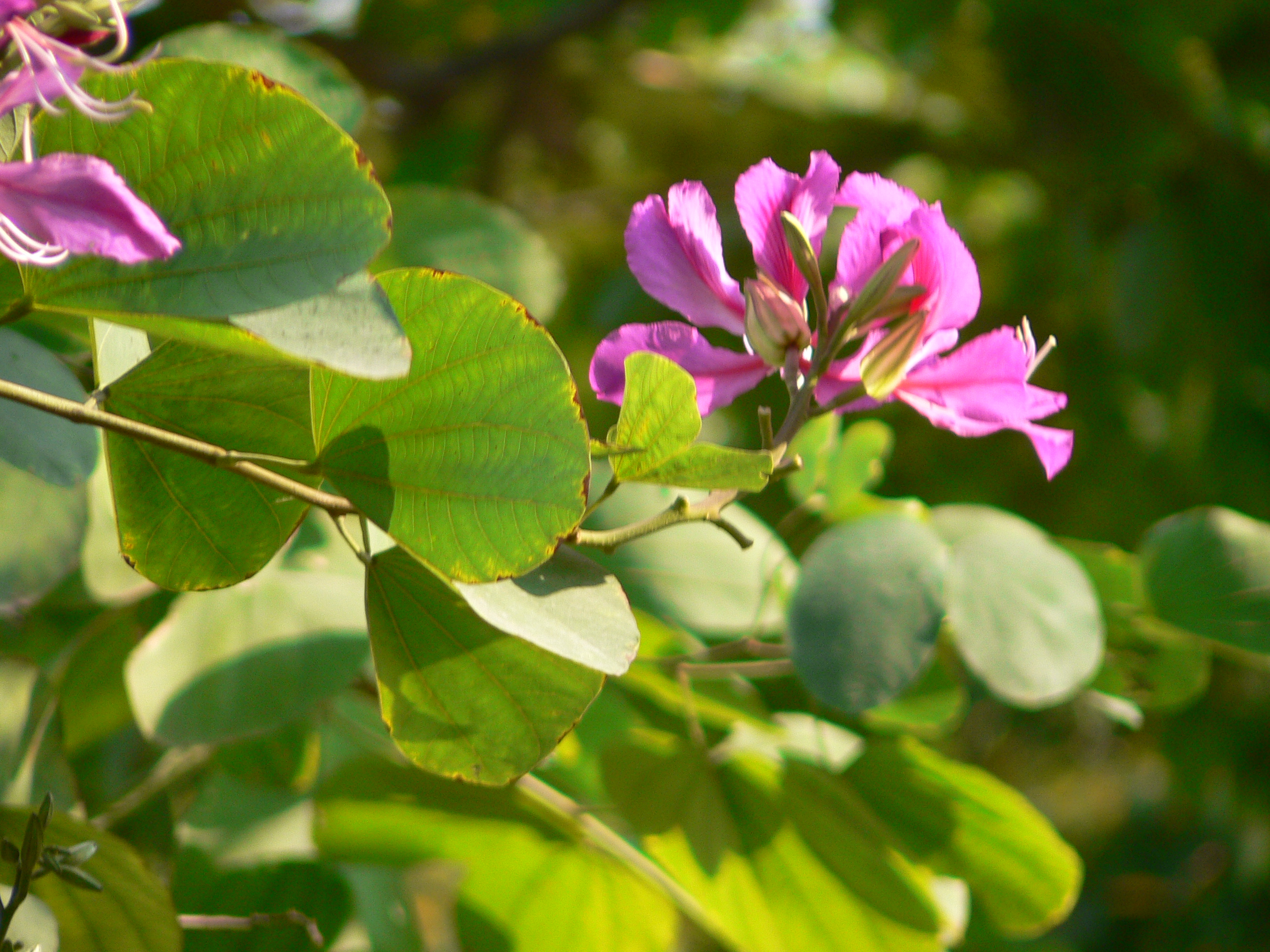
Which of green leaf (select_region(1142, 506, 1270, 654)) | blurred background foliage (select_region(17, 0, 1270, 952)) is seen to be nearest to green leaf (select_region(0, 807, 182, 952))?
green leaf (select_region(1142, 506, 1270, 654))

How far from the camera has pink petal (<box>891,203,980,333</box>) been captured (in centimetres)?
31

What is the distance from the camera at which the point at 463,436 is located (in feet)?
1.02

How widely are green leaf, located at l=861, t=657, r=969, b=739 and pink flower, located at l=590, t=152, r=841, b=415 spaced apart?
1.09 feet

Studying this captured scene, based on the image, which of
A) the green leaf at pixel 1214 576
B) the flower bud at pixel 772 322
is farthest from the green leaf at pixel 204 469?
the green leaf at pixel 1214 576

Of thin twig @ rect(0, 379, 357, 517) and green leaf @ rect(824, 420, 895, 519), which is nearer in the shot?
thin twig @ rect(0, 379, 357, 517)

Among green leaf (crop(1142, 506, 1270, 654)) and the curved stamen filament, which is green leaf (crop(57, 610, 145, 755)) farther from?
green leaf (crop(1142, 506, 1270, 654))

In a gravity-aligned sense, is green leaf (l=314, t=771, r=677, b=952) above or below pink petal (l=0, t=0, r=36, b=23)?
below

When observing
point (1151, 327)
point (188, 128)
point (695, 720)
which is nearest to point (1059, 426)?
point (1151, 327)

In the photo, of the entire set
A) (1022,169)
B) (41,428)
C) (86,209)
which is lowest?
(1022,169)

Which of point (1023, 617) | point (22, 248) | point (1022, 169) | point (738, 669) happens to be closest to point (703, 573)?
point (738, 669)

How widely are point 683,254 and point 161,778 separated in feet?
1.42

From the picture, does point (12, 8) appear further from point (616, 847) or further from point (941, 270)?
point (616, 847)

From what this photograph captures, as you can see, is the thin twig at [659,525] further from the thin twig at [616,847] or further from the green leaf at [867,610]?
the thin twig at [616,847]

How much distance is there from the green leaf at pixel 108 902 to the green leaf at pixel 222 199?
0.79 ft
